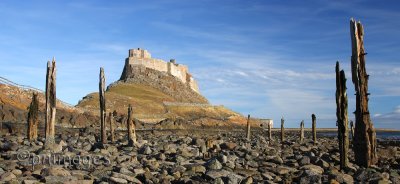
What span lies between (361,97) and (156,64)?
117116 millimetres

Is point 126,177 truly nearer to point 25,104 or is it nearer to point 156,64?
point 25,104

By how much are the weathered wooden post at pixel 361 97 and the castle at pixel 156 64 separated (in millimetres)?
113246

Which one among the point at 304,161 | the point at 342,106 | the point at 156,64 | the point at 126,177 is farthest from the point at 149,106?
the point at 126,177

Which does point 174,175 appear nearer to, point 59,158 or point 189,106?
point 59,158

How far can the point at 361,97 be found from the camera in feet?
55.9

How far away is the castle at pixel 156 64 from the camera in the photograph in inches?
5069

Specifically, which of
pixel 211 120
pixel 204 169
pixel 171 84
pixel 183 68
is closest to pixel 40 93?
pixel 211 120

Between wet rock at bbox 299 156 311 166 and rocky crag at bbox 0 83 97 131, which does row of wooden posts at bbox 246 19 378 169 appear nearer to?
wet rock at bbox 299 156 311 166

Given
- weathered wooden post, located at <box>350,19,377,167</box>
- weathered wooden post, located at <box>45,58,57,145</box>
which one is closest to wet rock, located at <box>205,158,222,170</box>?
weathered wooden post, located at <box>350,19,377,167</box>

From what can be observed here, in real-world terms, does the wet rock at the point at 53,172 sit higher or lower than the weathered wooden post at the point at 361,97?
lower

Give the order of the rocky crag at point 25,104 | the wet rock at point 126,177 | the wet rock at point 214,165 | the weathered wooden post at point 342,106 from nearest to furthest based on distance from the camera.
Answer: the wet rock at point 126,177 < the wet rock at point 214,165 < the weathered wooden post at point 342,106 < the rocky crag at point 25,104

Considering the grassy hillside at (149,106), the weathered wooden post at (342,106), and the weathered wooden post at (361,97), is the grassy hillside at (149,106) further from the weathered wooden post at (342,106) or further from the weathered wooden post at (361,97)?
the weathered wooden post at (361,97)

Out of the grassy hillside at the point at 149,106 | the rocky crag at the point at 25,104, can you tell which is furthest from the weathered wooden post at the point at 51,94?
the grassy hillside at the point at 149,106

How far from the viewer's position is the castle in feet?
422
